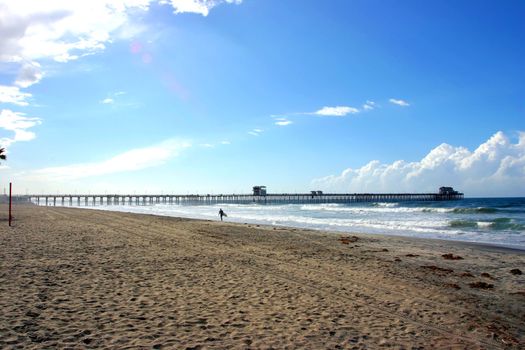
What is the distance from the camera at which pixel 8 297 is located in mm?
6211

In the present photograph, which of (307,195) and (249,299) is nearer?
(249,299)

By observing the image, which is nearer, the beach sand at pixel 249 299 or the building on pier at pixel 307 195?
the beach sand at pixel 249 299

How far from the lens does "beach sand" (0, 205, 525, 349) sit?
4957mm

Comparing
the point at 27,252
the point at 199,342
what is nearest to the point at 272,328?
the point at 199,342

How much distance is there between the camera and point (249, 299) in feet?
22.1

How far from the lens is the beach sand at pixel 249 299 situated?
16.3 feet

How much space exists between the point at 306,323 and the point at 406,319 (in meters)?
1.58

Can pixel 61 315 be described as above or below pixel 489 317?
above

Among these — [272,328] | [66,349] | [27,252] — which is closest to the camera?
[66,349]

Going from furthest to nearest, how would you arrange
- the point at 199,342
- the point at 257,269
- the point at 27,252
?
the point at 27,252
the point at 257,269
the point at 199,342

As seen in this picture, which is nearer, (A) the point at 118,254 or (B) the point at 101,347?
(B) the point at 101,347

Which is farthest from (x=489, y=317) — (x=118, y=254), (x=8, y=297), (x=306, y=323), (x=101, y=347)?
(x=118, y=254)

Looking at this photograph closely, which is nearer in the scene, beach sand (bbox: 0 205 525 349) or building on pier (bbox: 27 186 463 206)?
beach sand (bbox: 0 205 525 349)

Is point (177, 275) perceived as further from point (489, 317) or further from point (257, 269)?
point (489, 317)
